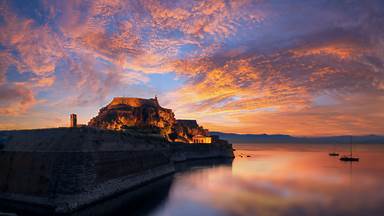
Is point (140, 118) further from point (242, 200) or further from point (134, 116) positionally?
point (242, 200)

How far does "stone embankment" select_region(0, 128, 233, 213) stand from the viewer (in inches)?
942

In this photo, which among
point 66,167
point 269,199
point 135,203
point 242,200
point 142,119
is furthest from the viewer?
point 142,119

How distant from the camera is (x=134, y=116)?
11550 centimetres

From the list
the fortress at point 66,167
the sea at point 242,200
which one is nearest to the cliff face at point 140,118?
the sea at point 242,200

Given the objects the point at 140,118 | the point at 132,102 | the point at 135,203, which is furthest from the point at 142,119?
the point at 135,203

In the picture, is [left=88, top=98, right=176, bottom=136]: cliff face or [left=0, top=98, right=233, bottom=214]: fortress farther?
[left=88, top=98, right=176, bottom=136]: cliff face

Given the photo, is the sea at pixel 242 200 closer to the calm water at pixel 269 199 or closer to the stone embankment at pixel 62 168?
the calm water at pixel 269 199

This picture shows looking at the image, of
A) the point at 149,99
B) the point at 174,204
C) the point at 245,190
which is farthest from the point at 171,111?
→ the point at 174,204

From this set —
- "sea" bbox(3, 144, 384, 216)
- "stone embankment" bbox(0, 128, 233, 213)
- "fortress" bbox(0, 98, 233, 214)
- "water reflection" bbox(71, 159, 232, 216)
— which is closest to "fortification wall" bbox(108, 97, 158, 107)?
"sea" bbox(3, 144, 384, 216)

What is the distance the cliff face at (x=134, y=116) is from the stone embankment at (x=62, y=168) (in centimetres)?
7507

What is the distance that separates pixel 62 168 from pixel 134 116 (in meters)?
91.9

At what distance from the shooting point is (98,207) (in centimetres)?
2544

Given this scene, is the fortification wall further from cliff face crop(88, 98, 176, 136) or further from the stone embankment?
the stone embankment

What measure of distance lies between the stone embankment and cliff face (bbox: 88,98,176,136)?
75.1 m
